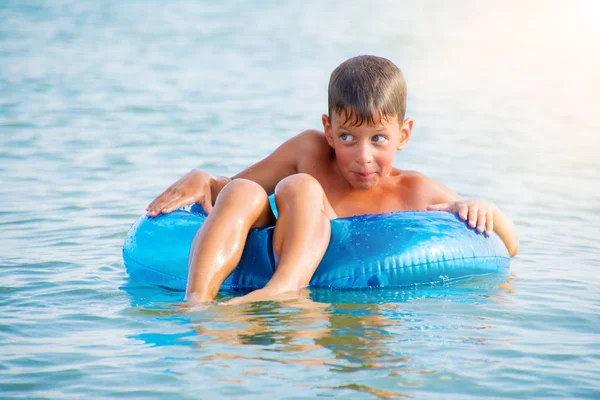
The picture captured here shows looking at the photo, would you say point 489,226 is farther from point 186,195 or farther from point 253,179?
point 186,195

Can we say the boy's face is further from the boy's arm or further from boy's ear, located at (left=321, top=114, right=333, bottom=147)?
the boy's arm

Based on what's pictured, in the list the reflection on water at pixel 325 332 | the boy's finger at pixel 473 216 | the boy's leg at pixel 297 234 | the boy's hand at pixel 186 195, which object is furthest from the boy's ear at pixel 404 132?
the boy's hand at pixel 186 195

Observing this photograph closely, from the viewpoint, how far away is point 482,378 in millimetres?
2930

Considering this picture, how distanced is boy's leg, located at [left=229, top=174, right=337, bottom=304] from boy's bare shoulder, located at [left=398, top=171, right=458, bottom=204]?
28.2 inches

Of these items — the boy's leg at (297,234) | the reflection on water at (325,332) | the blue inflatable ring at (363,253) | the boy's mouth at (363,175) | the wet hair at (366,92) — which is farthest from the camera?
the boy's mouth at (363,175)

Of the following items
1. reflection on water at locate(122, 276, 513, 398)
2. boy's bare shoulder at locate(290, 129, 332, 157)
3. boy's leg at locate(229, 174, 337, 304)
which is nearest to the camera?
reflection on water at locate(122, 276, 513, 398)

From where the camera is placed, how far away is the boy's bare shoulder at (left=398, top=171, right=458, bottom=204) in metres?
4.45

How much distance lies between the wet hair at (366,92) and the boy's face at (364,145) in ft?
0.11

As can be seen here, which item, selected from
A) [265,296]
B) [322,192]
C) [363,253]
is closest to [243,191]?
[322,192]

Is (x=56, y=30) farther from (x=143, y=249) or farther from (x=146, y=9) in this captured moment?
(x=143, y=249)

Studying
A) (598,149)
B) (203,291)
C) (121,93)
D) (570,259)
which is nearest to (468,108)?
(598,149)

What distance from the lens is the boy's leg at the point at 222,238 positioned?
359 cm

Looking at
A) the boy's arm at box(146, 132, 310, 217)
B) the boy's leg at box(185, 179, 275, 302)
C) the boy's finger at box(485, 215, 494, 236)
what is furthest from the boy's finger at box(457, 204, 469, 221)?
the boy's leg at box(185, 179, 275, 302)

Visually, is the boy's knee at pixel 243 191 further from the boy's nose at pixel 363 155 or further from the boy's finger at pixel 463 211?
the boy's finger at pixel 463 211
